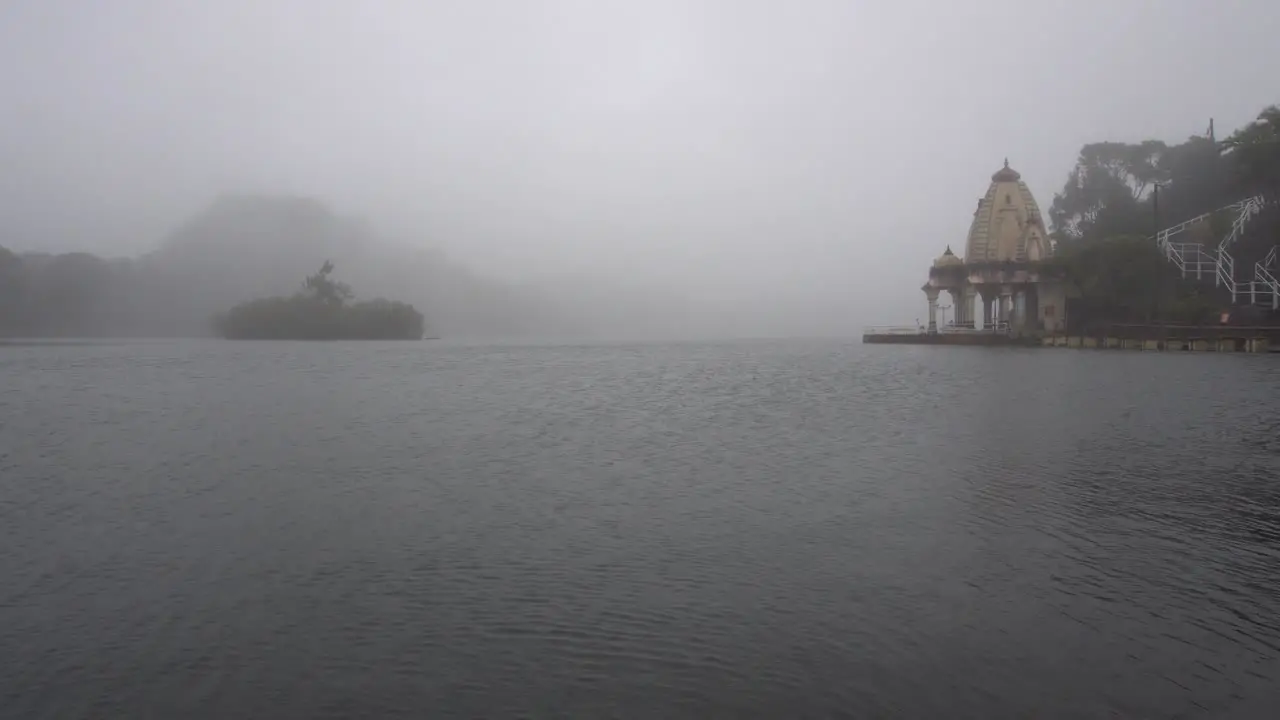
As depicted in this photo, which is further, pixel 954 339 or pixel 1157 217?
pixel 954 339

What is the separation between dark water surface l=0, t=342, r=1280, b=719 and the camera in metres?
7.23

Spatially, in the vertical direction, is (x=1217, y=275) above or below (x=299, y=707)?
above

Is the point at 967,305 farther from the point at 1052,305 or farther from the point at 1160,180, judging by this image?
the point at 1160,180

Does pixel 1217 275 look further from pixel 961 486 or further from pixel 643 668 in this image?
pixel 643 668

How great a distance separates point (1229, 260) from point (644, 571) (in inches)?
2580

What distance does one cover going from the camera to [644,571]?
10.2 m

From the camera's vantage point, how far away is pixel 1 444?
20516 millimetres

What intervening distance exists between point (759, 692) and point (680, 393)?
88.3 feet

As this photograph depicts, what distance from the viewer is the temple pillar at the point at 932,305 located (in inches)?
3354

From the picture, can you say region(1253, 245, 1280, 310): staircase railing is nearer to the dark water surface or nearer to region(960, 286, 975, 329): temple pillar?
region(960, 286, 975, 329): temple pillar

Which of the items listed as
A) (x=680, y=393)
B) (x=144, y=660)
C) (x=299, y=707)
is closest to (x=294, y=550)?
(x=144, y=660)

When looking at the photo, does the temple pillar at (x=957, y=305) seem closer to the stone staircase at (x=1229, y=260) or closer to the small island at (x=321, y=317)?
the stone staircase at (x=1229, y=260)

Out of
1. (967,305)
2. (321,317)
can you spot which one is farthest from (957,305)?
(321,317)

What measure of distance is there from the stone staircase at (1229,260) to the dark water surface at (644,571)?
44.5 metres
